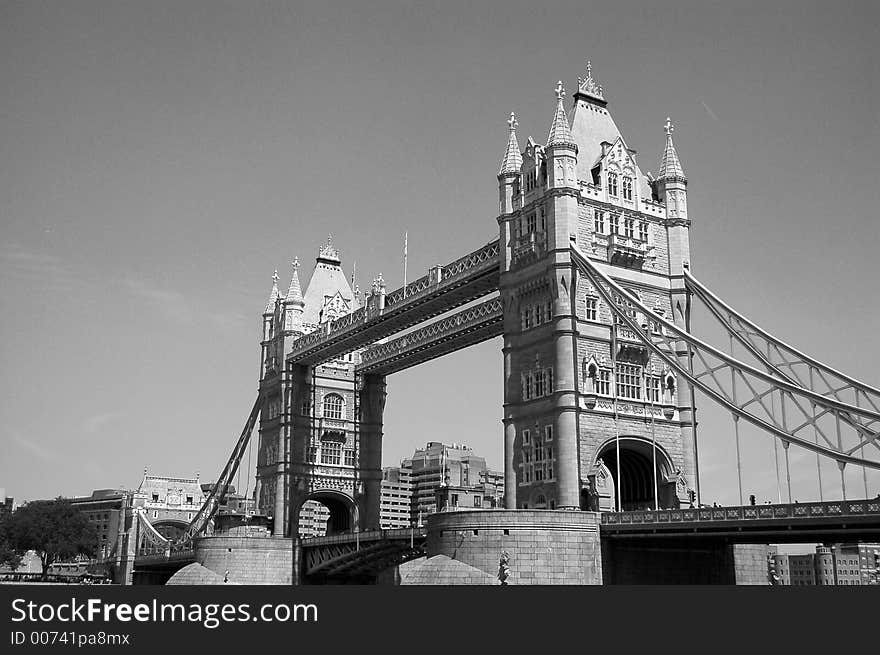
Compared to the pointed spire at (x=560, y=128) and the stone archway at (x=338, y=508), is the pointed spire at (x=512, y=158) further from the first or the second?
the stone archway at (x=338, y=508)

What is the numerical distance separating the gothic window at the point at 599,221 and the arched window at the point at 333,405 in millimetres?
44079

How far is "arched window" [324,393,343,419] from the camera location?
332ft

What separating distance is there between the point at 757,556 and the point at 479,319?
2624 centimetres

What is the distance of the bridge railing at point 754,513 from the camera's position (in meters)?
Answer: 43.5

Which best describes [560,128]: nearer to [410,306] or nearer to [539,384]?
[539,384]

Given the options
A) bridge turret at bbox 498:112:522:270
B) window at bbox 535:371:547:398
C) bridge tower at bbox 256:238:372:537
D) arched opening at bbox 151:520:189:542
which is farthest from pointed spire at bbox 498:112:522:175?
arched opening at bbox 151:520:189:542

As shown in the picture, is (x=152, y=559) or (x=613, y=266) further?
(x=152, y=559)

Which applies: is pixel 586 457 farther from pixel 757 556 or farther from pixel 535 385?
pixel 757 556

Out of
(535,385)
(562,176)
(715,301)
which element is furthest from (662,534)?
(562,176)

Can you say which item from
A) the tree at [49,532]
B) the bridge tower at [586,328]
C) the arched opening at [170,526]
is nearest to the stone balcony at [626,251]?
the bridge tower at [586,328]

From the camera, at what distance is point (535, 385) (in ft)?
211

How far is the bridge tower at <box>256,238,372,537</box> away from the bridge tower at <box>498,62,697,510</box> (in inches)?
1411

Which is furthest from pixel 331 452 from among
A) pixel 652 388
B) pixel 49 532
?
pixel 49 532

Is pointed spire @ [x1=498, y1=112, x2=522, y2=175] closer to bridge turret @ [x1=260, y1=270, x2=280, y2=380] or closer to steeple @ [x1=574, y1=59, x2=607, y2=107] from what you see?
steeple @ [x1=574, y1=59, x2=607, y2=107]
